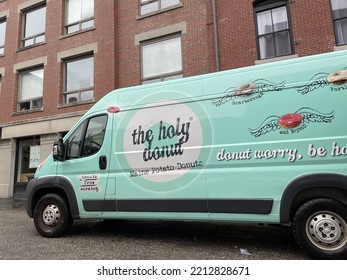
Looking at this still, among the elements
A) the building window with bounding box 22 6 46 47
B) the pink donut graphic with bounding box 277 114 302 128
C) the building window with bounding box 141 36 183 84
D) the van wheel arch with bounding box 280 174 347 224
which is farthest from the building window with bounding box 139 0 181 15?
the van wheel arch with bounding box 280 174 347 224

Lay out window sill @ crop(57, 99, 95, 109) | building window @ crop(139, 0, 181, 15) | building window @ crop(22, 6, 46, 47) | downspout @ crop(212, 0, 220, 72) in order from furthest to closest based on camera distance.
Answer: building window @ crop(22, 6, 46, 47)
window sill @ crop(57, 99, 95, 109)
building window @ crop(139, 0, 181, 15)
downspout @ crop(212, 0, 220, 72)

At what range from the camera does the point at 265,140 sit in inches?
179

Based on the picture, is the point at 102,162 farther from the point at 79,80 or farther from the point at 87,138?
the point at 79,80

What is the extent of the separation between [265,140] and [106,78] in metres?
9.32

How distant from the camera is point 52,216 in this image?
5.97 metres

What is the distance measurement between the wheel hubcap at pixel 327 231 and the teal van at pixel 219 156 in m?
0.01

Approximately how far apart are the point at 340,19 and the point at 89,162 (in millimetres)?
8752

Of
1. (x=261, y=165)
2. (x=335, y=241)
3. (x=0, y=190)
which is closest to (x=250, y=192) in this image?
(x=261, y=165)

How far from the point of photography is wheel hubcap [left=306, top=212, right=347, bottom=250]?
4.02m

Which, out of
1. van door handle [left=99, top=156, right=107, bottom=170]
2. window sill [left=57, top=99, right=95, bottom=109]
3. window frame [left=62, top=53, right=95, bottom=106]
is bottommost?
van door handle [left=99, top=156, right=107, bottom=170]

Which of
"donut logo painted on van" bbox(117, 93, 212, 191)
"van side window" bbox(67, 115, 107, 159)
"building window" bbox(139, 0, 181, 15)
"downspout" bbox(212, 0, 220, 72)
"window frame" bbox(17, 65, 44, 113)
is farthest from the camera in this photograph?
"window frame" bbox(17, 65, 44, 113)

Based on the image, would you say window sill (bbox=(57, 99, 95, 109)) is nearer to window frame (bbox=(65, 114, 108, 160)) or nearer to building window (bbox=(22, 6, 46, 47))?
building window (bbox=(22, 6, 46, 47))

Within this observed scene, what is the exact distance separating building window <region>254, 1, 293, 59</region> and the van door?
22.3 ft

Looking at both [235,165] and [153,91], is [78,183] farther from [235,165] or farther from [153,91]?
[235,165]
